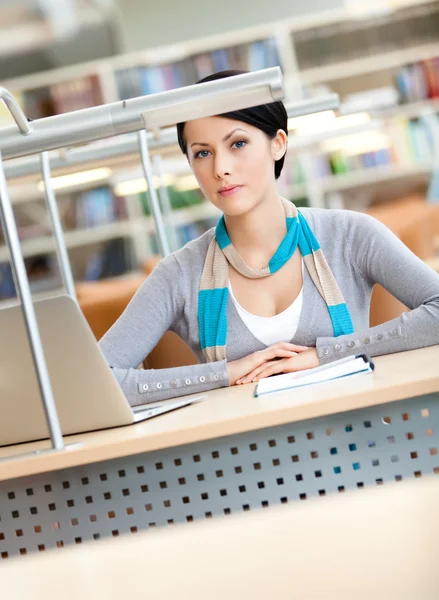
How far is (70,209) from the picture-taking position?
5891 millimetres

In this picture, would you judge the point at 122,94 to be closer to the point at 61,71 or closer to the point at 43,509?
the point at 61,71

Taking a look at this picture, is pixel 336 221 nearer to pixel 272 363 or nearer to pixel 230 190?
pixel 230 190

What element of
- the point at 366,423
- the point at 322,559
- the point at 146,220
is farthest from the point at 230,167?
the point at 146,220

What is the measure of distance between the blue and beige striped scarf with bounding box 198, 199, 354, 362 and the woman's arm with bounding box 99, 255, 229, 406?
8cm

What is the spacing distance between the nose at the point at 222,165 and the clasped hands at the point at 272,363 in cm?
36

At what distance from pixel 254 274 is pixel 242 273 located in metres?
0.03

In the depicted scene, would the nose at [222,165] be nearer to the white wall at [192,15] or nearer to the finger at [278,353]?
the finger at [278,353]

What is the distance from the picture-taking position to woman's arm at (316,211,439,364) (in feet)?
5.04

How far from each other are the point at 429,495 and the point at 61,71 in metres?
5.02

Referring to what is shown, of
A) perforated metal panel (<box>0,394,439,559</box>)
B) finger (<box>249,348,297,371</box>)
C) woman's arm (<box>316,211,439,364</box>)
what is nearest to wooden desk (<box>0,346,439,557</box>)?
perforated metal panel (<box>0,394,439,559</box>)

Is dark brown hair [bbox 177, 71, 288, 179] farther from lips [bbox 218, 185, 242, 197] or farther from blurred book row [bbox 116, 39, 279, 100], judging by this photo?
blurred book row [bbox 116, 39, 279, 100]

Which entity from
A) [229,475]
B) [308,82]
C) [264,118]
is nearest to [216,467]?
[229,475]

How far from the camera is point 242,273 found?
71.6 inches

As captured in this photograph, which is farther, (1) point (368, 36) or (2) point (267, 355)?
(1) point (368, 36)
